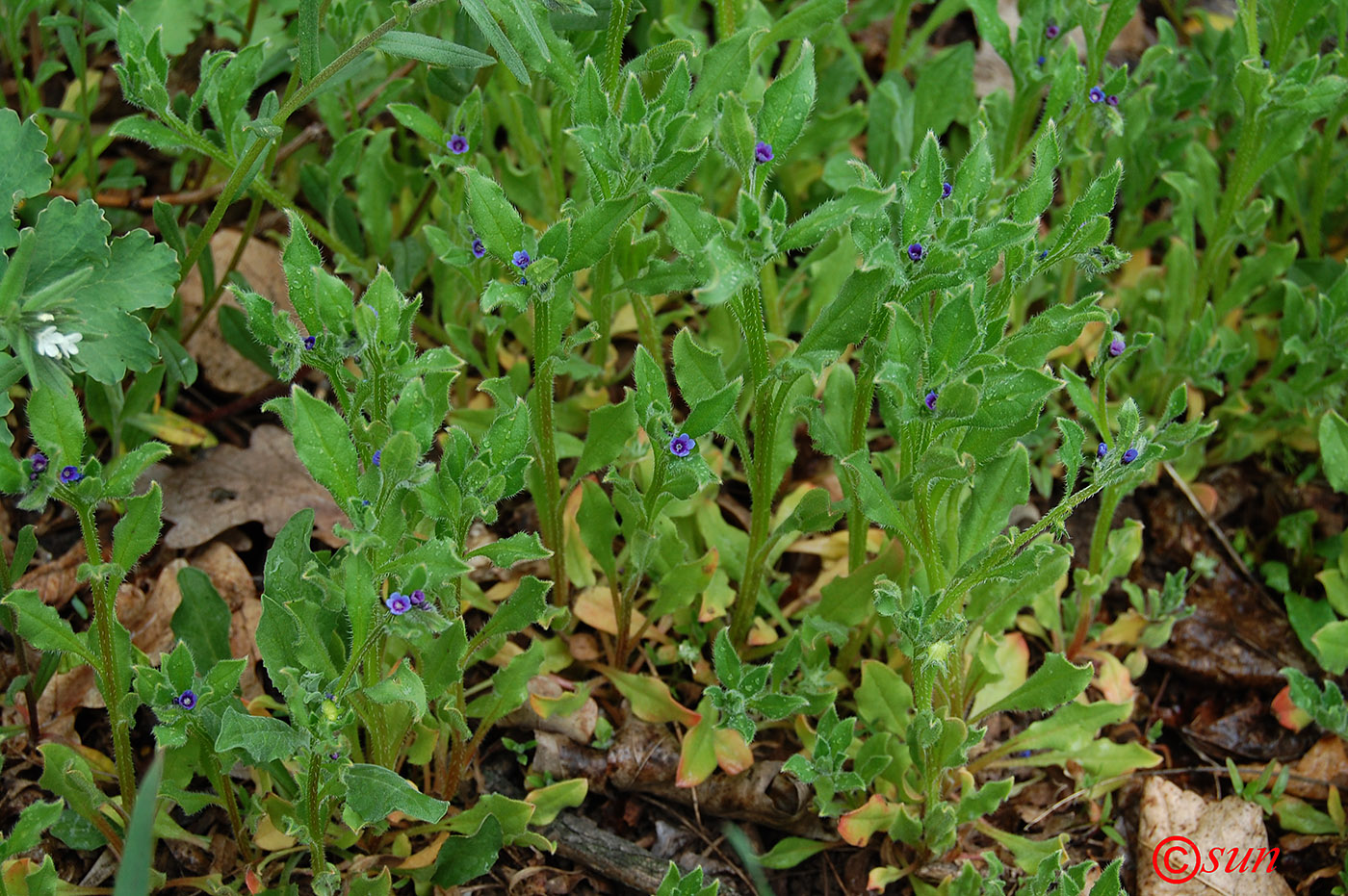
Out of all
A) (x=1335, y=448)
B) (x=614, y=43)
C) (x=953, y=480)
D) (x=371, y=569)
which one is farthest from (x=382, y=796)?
(x=1335, y=448)

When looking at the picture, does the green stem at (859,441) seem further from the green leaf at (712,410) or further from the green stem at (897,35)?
the green stem at (897,35)

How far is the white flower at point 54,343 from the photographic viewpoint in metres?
2.64

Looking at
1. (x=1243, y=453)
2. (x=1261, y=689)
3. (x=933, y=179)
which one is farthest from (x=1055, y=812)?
(x=933, y=179)

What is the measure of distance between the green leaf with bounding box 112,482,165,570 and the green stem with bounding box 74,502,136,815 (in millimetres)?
49

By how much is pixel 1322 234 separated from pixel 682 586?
322 cm

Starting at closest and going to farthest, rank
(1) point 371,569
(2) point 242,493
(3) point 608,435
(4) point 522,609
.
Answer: (1) point 371,569, (4) point 522,609, (3) point 608,435, (2) point 242,493

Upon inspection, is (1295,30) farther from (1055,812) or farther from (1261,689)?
(1055,812)

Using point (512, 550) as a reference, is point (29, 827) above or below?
below

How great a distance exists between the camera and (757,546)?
339 centimetres

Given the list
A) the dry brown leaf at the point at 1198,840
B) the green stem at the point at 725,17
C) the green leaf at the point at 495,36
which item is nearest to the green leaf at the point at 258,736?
the green leaf at the point at 495,36

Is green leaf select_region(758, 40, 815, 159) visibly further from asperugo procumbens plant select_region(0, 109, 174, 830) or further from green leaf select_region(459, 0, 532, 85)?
asperugo procumbens plant select_region(0, 109, 174, 830)

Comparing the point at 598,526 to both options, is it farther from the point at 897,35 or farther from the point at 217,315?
the point at 897,35

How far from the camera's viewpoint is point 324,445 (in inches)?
100

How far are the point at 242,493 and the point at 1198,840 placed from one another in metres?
3.15
